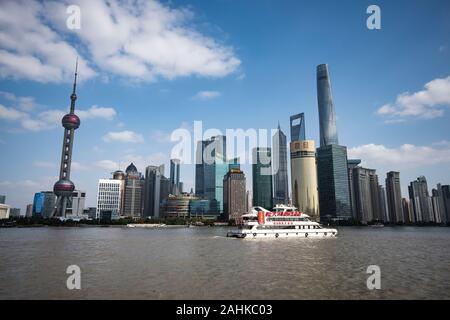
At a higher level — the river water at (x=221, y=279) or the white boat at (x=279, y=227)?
the white boat at (x=279, y=227)

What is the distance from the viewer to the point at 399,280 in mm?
33750

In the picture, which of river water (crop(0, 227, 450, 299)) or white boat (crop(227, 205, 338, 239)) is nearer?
river water (crop(0, 227, 450, 299))

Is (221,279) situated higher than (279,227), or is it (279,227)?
(279,227)

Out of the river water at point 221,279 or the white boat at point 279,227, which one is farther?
the white boat at point 279,227

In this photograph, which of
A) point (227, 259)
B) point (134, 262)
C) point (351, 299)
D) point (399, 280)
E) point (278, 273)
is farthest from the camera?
point (227, 259)

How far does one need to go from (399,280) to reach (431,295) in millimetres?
6132

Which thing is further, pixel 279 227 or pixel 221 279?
pixel 279 227

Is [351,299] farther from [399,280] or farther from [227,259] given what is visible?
[227,259]

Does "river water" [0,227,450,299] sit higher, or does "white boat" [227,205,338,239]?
"white boat" [227,205,338,239]
